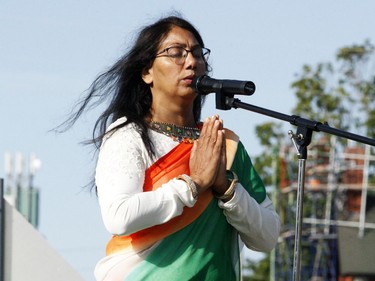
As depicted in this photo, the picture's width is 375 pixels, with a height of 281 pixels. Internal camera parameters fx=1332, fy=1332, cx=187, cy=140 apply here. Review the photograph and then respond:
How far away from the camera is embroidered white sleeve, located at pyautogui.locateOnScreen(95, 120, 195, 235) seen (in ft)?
15.4

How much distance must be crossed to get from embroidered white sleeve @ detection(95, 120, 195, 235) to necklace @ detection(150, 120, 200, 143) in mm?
90

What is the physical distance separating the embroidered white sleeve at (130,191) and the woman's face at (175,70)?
216 millimetres

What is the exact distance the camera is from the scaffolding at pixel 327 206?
34.5 metres

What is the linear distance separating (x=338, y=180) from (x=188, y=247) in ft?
103

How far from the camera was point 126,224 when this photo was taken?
184 inches

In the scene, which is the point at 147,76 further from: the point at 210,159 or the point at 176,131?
the point at 210,159

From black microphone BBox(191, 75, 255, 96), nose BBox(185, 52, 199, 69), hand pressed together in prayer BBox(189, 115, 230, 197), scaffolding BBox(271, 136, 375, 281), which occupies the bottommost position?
scaffolding BBox(271, 136, 375, 281)

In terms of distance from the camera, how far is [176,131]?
5.08 meters

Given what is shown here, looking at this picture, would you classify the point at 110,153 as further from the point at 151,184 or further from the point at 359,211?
the point at 359,211

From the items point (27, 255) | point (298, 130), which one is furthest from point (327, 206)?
point (298, 130)

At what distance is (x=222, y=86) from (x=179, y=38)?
335 millimetres

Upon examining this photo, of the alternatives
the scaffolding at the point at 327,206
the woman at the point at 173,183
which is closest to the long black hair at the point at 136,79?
the woman at the point at 173,183

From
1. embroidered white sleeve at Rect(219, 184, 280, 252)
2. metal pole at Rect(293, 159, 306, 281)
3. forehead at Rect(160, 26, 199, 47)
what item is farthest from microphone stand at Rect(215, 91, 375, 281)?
forehead at Rect(160, 26, 199, 47)

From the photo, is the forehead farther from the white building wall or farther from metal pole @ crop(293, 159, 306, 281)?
the white building wall
